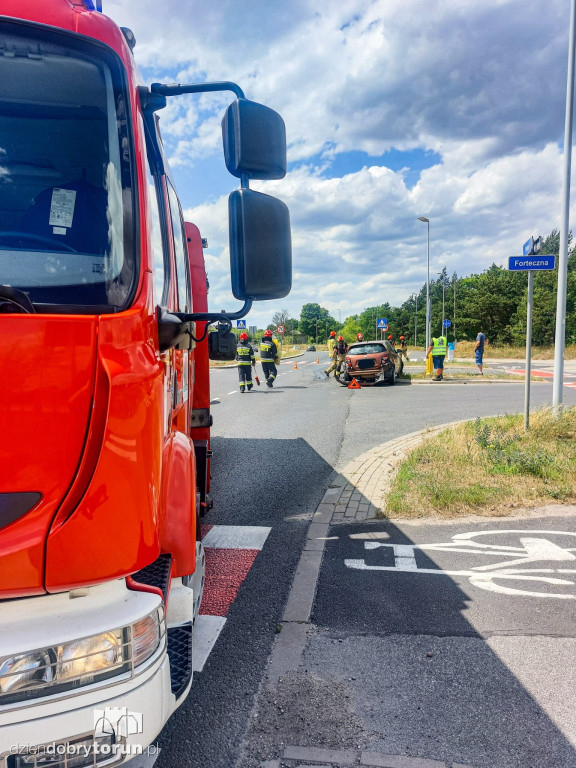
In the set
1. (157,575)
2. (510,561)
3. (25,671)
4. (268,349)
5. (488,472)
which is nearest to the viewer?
(25,671)

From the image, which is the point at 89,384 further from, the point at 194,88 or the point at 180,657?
the point at 194,88

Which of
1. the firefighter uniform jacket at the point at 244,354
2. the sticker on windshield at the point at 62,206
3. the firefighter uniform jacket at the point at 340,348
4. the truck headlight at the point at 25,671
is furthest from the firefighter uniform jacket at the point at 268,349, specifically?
the truck headlight at the point at 25,671

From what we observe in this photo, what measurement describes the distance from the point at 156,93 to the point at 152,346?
3.62 feet

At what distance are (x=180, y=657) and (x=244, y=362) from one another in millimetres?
15025

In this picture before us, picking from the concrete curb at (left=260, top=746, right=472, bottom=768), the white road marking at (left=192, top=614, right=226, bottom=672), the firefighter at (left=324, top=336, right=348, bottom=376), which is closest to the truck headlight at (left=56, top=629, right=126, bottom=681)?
the concrete curb at (left=260, top=746, right=472, bottom=768)

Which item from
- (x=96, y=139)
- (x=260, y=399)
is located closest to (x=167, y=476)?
(x=96, y=139)

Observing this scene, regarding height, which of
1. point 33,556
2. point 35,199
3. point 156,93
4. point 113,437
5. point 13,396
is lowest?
point 33,556

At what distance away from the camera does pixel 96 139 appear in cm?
192

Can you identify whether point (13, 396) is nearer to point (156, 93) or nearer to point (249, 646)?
point (156, 93)

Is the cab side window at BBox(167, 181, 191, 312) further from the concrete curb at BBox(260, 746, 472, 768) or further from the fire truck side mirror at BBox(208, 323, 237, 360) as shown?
the concrete curb at BBox(260, 746, 472, 768)

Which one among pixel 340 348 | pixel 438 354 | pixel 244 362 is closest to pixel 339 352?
pixel 340 348

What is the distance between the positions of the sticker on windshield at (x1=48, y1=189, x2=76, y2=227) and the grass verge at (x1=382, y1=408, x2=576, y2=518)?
4221 mm

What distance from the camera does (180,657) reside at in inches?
74.4

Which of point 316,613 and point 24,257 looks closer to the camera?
point 24,257
